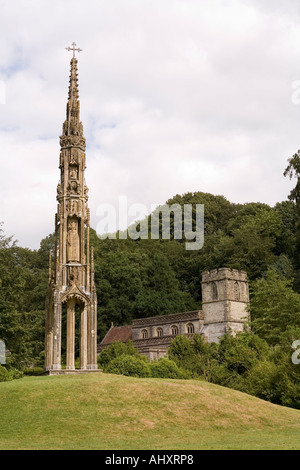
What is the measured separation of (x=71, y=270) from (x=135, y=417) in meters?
13.0

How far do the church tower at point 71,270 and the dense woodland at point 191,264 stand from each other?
78.9 ft

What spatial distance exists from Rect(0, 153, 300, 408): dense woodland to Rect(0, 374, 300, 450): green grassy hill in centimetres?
2895

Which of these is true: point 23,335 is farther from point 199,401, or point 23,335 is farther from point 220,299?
point 220,299

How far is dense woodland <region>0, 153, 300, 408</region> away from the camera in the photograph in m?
63.3

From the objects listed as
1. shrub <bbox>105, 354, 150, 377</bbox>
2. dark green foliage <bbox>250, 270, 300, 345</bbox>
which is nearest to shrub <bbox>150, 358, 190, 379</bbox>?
shrub <bbox>105, 354, 150, 377</bbox>

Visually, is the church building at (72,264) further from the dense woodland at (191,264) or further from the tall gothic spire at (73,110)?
the dense woodland at (191,264)

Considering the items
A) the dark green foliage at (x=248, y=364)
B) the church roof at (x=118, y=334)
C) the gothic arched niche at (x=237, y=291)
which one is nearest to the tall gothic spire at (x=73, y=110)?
the dark green foliage at (x=248, y=364)

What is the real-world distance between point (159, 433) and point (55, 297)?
1356 centimetres

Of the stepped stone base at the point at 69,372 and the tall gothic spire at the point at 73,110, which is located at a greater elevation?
the tall gothic spire at the point at 73,110

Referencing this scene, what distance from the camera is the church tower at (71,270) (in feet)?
113

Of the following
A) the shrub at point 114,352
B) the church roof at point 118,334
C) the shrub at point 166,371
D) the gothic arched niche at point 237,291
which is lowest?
the shrub at point 166,371

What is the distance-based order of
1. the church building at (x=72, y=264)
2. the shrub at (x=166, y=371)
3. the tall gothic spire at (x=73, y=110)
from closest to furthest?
the church building at (x=72, y=264), the tall gothic spire at (x=73, y=110), the shrub at (x=166, y=371)

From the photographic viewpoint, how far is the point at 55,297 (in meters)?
34.2

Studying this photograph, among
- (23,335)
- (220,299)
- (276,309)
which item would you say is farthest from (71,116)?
(220,299)
